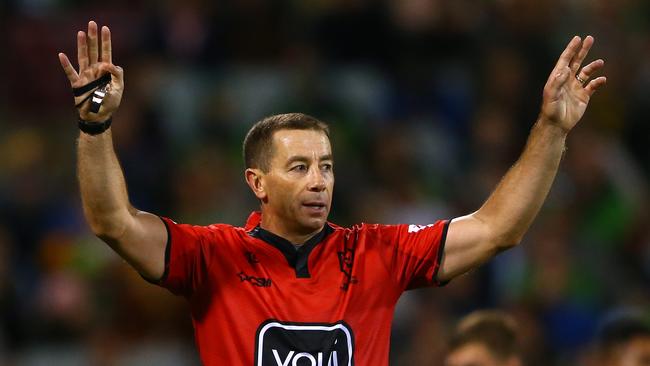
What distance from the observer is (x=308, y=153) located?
18.2 feet

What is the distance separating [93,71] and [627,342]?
3157 mm

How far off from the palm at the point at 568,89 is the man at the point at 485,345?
1474mm

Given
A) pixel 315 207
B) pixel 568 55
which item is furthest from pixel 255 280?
pixel 568 55

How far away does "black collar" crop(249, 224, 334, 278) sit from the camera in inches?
218

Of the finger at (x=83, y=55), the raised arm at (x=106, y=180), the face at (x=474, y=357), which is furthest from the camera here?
the face at (x=474, y=357)

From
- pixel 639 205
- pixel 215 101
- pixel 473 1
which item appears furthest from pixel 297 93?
pixel 639 205

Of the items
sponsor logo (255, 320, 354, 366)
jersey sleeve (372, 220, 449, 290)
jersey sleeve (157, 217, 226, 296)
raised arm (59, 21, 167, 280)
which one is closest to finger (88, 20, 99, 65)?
raised arm (59, 21, 167, 280)

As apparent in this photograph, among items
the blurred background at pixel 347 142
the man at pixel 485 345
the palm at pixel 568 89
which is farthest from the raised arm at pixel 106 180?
the blurred background at pixel 347 142

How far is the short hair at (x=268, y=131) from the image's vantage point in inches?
223

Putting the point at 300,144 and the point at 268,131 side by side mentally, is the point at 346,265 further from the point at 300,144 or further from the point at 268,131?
the point at 268,131

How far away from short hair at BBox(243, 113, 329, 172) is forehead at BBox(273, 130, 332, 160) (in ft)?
0.08

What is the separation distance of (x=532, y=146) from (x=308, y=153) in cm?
91

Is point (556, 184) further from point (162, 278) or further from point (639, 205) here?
point (162, 278)

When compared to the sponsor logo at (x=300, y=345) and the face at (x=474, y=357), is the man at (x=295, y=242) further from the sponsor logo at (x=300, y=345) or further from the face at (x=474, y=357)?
the face at (x=474, y=357)
